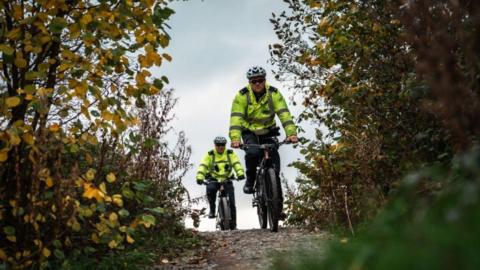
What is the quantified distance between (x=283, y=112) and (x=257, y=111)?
0.42 m

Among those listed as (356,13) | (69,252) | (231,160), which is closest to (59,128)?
(69,252)

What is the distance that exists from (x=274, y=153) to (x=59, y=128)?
5103mm

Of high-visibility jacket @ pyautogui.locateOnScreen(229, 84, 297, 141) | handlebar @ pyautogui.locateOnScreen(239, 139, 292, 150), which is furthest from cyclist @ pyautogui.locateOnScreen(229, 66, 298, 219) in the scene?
handlebar @ pyautogui.locateOnScreen(239, 139, 292, 150)

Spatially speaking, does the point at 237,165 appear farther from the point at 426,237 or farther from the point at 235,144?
the point at 426,237

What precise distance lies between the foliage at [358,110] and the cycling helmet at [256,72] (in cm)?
→ 69

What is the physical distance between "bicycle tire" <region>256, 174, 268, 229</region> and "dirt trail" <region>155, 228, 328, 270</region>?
256 mm

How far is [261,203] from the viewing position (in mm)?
11281

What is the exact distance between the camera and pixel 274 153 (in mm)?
10797

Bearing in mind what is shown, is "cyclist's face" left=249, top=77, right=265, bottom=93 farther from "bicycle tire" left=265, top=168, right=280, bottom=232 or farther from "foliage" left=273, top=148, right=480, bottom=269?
"foliage" left=273, top=148, right=480, bottom=269

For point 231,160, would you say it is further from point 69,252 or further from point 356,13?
point 69,252

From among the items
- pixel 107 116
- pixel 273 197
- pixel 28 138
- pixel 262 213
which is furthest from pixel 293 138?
pixel 28 138

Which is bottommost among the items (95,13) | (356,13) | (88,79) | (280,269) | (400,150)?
(280,269)

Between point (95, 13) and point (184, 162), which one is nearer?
point (95, 13)

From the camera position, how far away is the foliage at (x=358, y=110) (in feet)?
23.7
